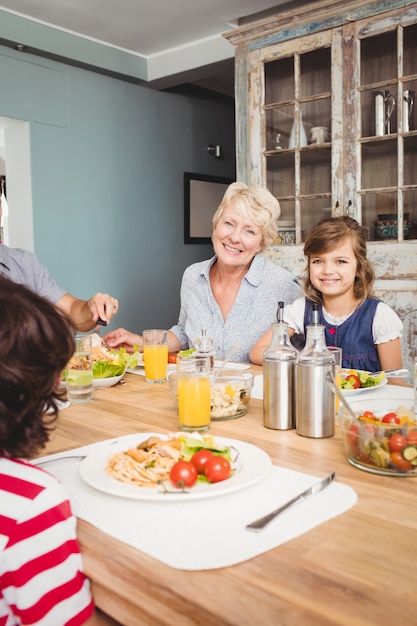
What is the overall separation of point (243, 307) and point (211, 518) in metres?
1.60

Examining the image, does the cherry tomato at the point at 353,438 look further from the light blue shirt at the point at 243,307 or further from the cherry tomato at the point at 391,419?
the light blue shirt at the point at 243,307

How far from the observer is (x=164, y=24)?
3824 mm

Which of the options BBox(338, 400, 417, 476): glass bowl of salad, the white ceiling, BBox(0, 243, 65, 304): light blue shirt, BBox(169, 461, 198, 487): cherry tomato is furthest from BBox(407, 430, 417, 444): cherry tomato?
the white ceiling

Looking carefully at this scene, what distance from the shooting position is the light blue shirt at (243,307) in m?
2.31

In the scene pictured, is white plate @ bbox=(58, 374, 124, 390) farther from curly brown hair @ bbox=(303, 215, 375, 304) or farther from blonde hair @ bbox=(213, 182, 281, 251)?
blonde hair @ bbox=(213, 182, 281, 251)

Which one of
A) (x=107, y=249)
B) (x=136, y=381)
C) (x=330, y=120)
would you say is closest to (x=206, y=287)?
(x=136, y=381)

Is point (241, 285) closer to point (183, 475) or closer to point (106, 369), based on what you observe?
point (106, 369)

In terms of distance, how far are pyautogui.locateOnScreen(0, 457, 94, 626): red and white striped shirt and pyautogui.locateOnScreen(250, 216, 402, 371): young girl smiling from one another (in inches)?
52.1

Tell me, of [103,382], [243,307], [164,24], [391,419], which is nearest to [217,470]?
[391,419]

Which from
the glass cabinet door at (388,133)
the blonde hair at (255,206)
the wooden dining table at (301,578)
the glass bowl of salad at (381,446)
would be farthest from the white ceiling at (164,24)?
the wooden dining table at (301,578)

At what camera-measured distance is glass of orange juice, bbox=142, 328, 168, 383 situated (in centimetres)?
173

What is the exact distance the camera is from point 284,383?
3.89 ft

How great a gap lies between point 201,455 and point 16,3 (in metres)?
3.48

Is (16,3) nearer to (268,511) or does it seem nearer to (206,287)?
(206,287)
